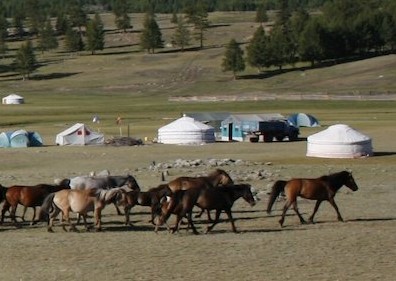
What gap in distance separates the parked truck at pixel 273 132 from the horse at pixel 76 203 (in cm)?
3481

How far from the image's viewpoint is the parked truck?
54469 mm

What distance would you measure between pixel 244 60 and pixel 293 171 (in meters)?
107

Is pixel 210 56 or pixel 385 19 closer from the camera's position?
pixel 385 19

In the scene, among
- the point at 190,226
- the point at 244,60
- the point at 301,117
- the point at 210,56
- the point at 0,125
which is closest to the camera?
the point at 190,226

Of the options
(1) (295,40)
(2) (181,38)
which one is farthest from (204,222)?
(2) (181,38)

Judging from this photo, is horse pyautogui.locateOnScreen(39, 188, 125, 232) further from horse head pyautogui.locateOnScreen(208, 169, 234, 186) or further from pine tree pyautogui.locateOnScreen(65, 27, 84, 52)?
pine tree pyautogui.locateOnScreen(65, 27, 84, 52)

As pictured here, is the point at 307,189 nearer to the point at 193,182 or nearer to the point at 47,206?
the point at 193,182

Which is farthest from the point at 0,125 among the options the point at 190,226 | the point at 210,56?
the point at 210,56

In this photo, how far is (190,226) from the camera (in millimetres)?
20031

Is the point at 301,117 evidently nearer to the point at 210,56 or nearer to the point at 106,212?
the point at 106,212

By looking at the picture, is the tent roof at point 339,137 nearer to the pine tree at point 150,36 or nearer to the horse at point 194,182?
the horse at point 194,182

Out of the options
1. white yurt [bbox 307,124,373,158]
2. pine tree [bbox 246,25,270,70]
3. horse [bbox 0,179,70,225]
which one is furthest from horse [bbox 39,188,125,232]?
pine tree [bbox 246,25,270,70]

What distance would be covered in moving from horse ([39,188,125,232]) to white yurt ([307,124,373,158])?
23681 millimetres

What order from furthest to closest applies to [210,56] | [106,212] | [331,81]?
[210,56], [331,81], [106,212]
